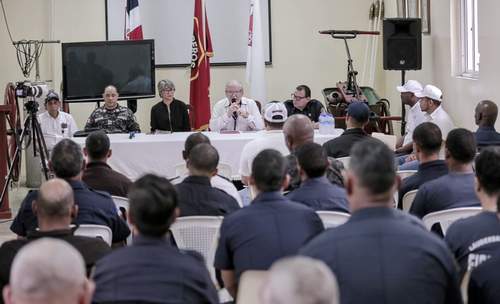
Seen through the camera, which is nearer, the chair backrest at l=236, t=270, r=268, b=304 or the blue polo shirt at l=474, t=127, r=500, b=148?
the chair backrest at l=236, t=270, r=268, b=304

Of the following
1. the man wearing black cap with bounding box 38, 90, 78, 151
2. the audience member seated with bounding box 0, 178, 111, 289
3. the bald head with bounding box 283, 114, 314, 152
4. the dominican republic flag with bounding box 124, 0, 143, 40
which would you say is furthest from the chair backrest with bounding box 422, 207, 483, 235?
the dominican republic flag with bounding box 124, 0, 143, 40

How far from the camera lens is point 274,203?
3277 mm

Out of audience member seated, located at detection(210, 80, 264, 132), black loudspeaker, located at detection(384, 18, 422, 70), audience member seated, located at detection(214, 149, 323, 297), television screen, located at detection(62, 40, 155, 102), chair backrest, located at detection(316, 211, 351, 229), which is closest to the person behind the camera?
audience member seated, located at detection(214, 149, 323, 297)

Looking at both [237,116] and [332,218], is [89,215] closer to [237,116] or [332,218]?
[332,218]

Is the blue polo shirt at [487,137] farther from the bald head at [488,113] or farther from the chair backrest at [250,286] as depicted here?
the chair backrest at [250,286]

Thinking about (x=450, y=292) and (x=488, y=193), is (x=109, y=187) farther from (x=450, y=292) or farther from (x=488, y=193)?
(x=450, y=292)

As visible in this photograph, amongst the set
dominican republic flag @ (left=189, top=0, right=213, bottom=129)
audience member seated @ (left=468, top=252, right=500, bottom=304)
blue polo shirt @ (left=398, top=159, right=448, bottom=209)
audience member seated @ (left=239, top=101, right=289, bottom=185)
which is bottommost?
audience member seated @ (left=468, top=252, right=500, bottom=304)

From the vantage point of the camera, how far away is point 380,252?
7.89 ft

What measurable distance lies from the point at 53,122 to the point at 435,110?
378 cm

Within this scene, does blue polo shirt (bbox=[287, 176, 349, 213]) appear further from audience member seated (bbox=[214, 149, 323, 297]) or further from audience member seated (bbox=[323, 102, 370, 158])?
audience member seated (bbox=[323, 102, 370, 158])

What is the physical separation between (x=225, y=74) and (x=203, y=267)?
8.99 m

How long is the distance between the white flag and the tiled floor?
2.99m

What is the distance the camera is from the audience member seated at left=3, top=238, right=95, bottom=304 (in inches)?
75.2

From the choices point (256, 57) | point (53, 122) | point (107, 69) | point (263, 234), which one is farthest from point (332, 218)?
point (256, 57)
